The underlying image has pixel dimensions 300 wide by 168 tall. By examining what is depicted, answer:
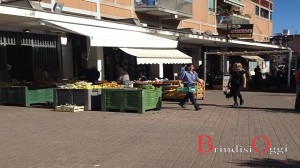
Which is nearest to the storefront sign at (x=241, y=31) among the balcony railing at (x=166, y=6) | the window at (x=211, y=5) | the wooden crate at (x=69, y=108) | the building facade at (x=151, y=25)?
the building facade at (x=151, y=25)

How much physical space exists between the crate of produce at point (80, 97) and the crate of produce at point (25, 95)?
1275 mm

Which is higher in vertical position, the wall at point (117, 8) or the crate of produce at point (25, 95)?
the wall at point (117, 8)

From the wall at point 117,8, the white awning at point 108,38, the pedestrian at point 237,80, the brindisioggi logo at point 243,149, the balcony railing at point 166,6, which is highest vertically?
the balcony railing at point 166,6

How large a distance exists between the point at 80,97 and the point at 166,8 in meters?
18.2

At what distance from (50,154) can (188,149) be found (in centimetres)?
232

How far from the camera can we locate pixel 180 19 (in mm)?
34625

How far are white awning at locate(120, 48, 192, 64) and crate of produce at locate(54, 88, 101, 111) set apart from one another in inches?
95.9

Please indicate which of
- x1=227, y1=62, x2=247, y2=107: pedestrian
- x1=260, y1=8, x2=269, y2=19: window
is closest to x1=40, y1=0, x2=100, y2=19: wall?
x1=227, y1=62, x2=247, y2=107: pedestrian

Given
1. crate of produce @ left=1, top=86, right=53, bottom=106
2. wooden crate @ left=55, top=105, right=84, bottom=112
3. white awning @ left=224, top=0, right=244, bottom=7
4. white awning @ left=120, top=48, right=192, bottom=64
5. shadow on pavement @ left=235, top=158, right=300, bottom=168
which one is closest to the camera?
shadow on pavement @ left=235, top=158, right=300, bottom=168

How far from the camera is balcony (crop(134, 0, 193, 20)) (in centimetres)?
2914

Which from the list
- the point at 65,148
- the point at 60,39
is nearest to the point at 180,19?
the point at 60,39

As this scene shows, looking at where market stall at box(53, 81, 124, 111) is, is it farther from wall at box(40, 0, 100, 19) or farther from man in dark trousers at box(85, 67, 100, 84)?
wall at box(40, 0, 100, 19)

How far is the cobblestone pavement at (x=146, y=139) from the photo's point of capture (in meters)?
6.38

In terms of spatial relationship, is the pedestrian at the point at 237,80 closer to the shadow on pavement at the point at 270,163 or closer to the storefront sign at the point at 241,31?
the shadow on pavement at the point at 270,163
